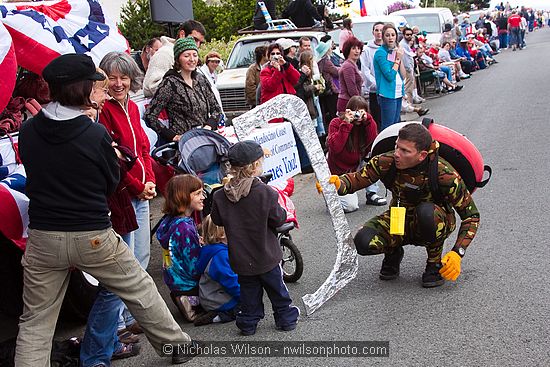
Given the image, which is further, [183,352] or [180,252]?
[180,252]

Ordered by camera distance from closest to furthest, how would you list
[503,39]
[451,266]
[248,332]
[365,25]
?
[248,332] → [451,266] → [365,25] → [503,39]

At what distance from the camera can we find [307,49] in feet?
35.7

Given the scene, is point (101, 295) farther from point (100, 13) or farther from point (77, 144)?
point (100, 13)

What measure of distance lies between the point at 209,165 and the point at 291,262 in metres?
1.05

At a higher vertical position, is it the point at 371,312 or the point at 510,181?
the point at 371,312

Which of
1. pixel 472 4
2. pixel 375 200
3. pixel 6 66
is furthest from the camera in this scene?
pixel 472 4

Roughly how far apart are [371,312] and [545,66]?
21.9 metres

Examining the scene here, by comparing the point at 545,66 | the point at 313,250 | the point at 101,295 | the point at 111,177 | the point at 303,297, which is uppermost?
the point at 111,177

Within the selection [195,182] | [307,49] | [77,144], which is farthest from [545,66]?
[77,144]

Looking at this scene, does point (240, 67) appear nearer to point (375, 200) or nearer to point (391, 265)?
point (375, 200)

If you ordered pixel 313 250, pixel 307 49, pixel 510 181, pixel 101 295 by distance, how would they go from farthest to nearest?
pixel 307 49 → pixel 510 181 → pixel 313 250 → pixel 101 295

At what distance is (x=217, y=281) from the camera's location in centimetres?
532

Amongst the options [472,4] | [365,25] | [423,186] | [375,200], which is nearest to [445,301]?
[423,186]

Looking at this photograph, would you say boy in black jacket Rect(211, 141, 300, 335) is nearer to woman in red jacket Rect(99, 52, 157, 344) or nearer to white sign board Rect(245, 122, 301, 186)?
woman in red jacket Rect(99, 52, 157, 344)
